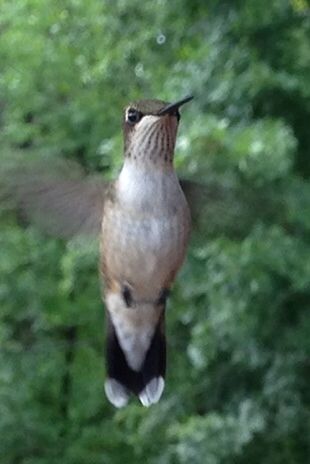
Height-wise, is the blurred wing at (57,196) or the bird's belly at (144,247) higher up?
the blurred wing at (57,196)

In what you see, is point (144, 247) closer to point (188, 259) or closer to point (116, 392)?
point (116, 392)

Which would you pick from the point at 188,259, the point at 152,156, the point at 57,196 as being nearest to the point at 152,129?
the point at 152,156

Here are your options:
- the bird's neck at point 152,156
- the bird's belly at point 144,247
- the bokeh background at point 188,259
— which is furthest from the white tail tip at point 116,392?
the bokeh background at point 188,259

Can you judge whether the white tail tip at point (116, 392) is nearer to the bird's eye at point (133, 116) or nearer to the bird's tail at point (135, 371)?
the bird's tail at point (135, 371)

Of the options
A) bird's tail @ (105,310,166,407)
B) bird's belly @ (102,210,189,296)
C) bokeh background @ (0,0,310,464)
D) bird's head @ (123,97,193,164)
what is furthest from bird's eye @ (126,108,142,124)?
bokeh background @ (0,0,310,464)

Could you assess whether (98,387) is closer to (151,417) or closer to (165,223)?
(151,417)

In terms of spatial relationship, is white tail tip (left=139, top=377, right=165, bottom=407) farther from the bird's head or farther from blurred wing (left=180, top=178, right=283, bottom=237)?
the bird's head

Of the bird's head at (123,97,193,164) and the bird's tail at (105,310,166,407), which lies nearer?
the bird's head at (123,97,193,164)
